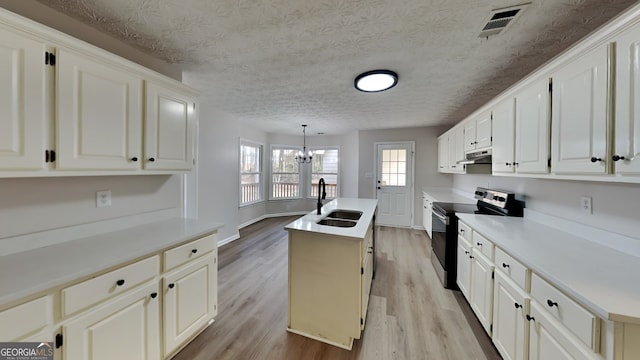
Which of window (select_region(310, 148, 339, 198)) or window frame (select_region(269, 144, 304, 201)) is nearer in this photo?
window frame (select_region(269, 144, 304, 201))

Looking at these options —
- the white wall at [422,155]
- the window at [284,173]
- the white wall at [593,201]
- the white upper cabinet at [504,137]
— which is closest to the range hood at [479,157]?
the white upper cabinet at [504,137]

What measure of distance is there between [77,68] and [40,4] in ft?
2.00

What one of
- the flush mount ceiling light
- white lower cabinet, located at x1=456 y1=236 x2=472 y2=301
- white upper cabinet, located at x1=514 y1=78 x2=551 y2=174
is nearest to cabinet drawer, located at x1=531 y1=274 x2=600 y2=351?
white upper cabinet, located at x1=514 y1=78 x2=551 y2=174

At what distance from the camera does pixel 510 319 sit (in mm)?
1522

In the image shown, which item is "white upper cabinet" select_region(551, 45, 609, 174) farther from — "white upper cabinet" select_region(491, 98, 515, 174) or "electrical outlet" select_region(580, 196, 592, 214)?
"white upper cabinet" select_region(491, 98, 515, 174)

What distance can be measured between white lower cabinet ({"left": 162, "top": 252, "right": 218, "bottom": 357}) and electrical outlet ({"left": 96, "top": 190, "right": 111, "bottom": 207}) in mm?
788

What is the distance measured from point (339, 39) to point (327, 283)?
194 centimetres

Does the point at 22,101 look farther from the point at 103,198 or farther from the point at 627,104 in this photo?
the point at 627,104

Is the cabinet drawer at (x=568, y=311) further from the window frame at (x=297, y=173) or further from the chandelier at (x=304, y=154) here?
the window frame at (x=297, y=173)

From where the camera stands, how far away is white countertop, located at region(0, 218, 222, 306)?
1.01 meters

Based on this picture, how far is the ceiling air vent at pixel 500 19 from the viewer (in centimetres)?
145

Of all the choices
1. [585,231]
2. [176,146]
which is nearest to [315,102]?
[176,146]

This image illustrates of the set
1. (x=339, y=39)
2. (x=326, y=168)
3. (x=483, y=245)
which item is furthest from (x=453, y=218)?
(x=326, y=168)
